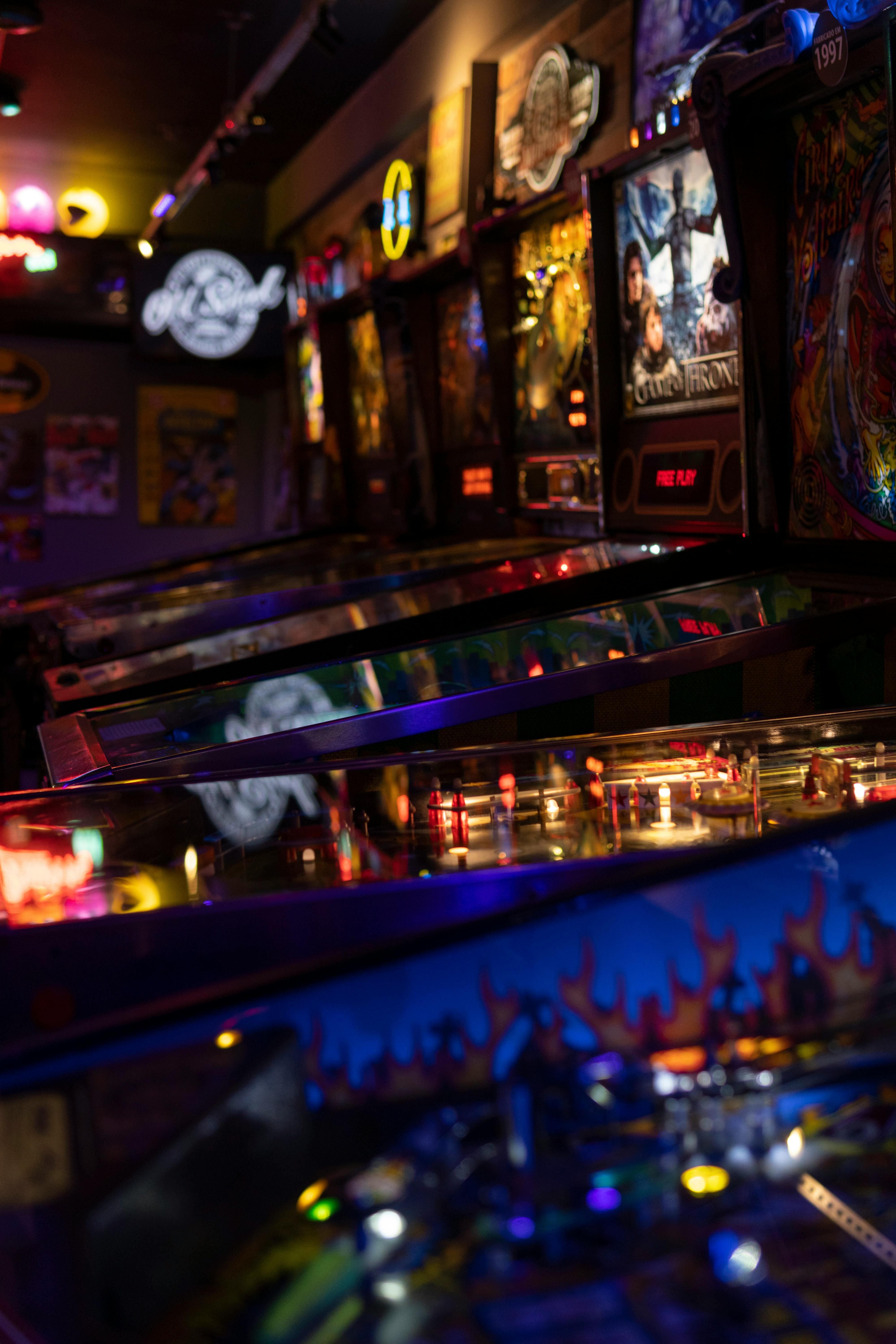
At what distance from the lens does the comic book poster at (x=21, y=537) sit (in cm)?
732

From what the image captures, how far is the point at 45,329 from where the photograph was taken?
709cm

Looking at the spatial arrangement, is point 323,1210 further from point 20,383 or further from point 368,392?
point 20,383

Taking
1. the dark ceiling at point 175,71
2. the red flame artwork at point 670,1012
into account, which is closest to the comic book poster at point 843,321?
the red flame artwork at point 670,1012

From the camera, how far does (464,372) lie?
12.9 feet

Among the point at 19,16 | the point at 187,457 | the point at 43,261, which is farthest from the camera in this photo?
the point at 187,457

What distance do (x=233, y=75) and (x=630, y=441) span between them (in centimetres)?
392

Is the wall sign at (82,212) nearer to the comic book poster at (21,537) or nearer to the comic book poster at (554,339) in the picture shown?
the comic book poster at (21,537)

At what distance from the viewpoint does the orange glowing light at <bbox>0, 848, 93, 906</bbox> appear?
116 centimetres

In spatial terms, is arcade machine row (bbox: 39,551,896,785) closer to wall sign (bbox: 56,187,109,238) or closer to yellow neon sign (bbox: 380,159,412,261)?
yellow neon sign (bbox: 380,159,412,261)

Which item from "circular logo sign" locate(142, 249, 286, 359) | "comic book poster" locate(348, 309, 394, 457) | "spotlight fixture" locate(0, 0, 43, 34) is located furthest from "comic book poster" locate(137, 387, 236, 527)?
"spotlight fixture" locate(0, 0, 43, 34)

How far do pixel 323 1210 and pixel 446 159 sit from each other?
4.22 meters

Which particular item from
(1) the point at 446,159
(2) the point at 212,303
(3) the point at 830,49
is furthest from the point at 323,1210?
(2) the point at 212,303

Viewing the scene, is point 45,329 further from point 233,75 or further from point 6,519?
point 233,75

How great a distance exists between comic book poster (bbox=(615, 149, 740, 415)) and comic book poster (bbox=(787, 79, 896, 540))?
157 mm
